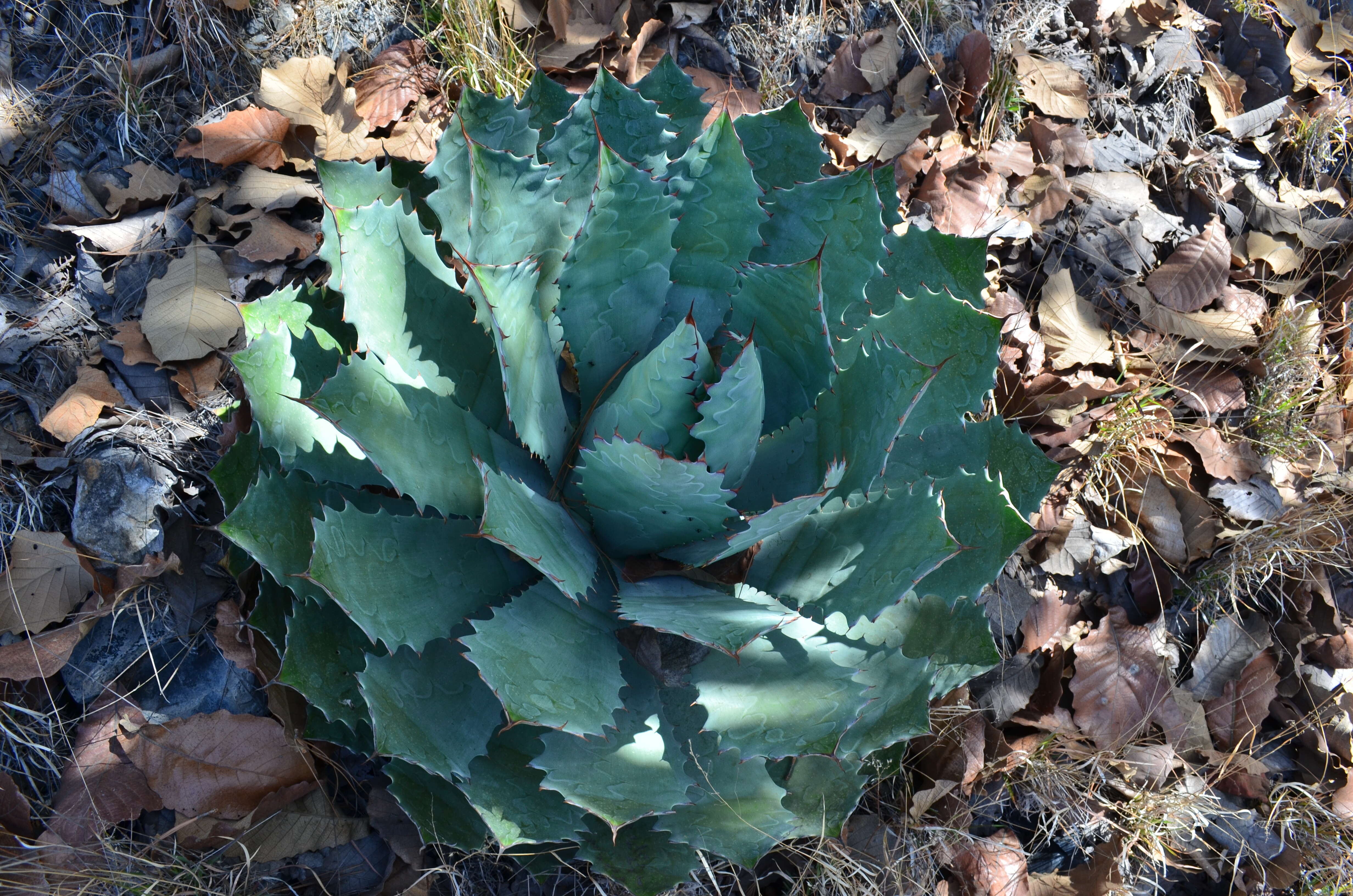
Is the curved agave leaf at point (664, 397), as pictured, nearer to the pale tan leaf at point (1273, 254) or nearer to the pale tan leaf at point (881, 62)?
the pale tan leaf at point (881, 62)

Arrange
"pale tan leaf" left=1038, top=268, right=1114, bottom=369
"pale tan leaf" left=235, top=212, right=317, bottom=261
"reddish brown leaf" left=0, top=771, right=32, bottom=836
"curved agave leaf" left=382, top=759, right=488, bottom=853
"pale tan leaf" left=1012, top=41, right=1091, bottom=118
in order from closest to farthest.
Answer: "curved agave leaf" left=382, top=759, right=488, bottom=853 < "reddish brown leaf" left=0, top=771, right=32, bottom=836 < "pale tan leaf" left=235, top=212, right=317, bottom=261 < "pale tan leaf" left=1038, top=268, right=1114, bottom=369 < "pale tan leaf" left=1012, top=41, right=1091, bottom=118

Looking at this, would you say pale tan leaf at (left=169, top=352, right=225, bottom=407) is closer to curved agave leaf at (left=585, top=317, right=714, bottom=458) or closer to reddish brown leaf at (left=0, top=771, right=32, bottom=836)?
reddish brown leaf at (left=0, top=771, right=32, bottom=836)

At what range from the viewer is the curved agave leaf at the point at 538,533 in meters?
1.13

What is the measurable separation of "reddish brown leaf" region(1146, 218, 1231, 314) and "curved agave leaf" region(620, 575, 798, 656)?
1.83 metres

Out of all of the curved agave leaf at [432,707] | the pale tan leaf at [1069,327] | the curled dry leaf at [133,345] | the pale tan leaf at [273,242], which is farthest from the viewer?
the pale tan leaf at [1069,327]

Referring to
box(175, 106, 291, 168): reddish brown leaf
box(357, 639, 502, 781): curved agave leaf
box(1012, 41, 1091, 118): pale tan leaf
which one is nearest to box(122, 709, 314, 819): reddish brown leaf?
box(357, 639, 502, 781): curved agave leaf

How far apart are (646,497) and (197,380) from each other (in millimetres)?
1224

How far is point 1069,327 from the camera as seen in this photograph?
2379 mm

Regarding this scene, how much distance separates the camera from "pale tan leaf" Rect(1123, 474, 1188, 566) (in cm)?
225

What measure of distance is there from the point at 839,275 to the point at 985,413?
2.69 ft

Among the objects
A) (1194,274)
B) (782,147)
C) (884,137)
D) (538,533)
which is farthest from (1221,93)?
(538,533)

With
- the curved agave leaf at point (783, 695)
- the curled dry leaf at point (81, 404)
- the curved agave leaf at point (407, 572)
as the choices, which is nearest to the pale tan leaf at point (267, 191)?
the curled dry leaf at point (81, 404)

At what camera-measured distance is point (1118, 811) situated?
1943mm

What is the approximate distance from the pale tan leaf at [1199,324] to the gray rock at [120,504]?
2624mm
